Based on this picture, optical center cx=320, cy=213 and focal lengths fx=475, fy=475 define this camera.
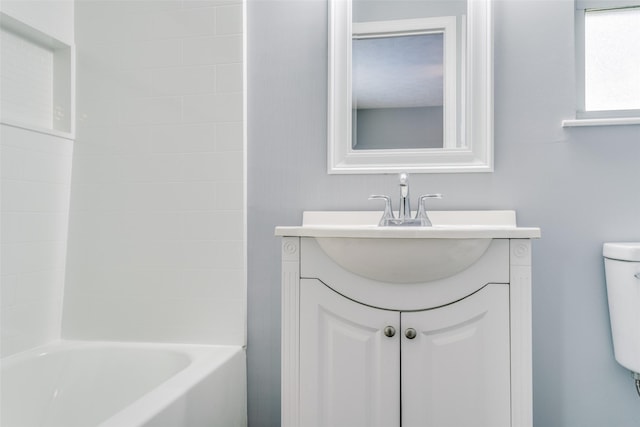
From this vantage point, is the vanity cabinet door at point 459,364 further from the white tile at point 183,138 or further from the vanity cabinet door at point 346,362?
the white tile at point 183,138

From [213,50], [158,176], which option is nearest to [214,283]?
[158,176]

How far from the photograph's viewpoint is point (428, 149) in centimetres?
157

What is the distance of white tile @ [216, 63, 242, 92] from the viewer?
1653 millimetres

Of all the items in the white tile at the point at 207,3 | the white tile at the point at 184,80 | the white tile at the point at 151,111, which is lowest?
the white tile at the point at 151,111

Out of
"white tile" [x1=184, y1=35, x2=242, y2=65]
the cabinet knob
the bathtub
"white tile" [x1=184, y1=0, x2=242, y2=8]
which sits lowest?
the bathtub

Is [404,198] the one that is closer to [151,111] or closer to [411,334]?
[411,334]

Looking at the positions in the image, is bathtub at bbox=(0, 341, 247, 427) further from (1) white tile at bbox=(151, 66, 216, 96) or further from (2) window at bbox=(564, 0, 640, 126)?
(2) window at bbox=(564, 0, 640, 126)

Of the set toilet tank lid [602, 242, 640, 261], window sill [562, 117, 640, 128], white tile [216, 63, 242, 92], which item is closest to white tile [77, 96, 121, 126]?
white tile [216, 63, 242, 92]

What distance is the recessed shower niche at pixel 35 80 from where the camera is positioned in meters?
1.54

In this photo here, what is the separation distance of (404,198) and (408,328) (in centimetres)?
41

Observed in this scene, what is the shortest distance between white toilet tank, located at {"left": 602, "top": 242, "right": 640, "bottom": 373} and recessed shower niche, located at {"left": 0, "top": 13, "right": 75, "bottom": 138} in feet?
6.09

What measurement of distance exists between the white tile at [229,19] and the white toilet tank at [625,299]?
1396 millimetres

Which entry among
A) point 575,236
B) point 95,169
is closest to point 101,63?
point 95,169

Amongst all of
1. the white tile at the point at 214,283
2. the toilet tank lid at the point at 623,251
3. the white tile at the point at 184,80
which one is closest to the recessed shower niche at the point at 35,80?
the white tile at the point at 184,80
